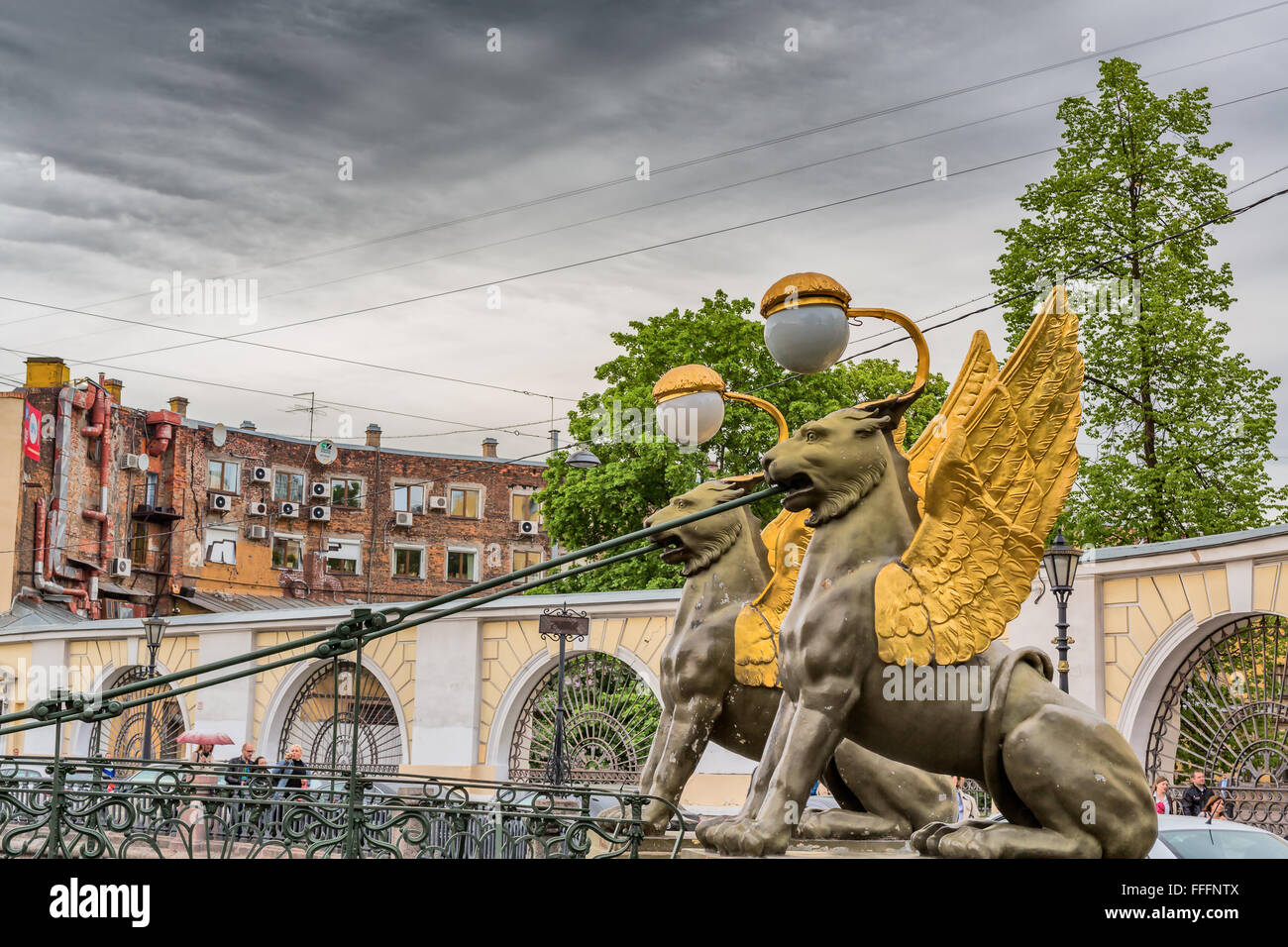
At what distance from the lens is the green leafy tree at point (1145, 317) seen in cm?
1966

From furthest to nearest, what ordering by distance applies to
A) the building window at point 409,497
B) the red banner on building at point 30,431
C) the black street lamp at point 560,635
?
the building window at point 409,497, the red banner on building at point 30,431, the black street lamp at point 560,635

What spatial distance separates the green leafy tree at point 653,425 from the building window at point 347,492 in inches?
687

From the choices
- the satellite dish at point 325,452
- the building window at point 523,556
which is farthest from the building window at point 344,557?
the building window at point 523,556

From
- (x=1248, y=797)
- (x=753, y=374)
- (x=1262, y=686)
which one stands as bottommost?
(x=1248, y=797)

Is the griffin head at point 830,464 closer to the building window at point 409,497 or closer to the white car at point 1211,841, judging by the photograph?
the white car at point 1211,841

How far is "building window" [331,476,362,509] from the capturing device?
44.1m

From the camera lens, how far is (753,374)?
26.4 metres

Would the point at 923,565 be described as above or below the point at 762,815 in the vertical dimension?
above

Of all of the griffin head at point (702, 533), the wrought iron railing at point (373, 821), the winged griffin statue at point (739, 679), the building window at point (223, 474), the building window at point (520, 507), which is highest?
the building window at point (223, 474)

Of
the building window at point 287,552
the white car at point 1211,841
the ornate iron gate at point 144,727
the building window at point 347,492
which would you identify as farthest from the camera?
the building window at point 347,492
